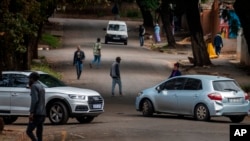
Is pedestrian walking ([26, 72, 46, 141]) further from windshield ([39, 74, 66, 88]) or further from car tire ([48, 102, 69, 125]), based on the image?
windshield ([39, 74, 66, 88])

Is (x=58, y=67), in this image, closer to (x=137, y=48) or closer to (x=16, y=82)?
(x=137, y=48)

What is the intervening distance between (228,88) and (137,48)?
36.4m

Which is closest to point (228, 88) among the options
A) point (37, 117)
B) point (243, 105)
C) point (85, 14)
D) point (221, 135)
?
point (243, 105)

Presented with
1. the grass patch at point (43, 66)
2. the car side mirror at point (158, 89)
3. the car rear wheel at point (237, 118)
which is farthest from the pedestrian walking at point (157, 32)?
the car rear wheel at point (237, 118)

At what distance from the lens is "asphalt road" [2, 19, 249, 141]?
19.0m

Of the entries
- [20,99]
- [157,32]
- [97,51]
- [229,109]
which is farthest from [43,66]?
[157,32]

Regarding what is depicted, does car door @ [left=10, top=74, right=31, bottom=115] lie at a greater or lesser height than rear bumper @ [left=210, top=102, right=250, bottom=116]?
greater

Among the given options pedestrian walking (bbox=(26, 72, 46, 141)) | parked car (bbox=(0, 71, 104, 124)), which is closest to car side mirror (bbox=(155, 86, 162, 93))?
parked car (bbox=(0, 71, 104, 124))

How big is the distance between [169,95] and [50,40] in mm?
36794

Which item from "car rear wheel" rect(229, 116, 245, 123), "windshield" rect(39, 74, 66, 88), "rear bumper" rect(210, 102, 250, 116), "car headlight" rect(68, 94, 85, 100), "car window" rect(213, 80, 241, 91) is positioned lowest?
"car rear wheel" rect(229, 116, 245, 123)

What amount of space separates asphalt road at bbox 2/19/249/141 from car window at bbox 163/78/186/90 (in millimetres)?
1126

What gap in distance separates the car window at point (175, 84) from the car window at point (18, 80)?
560 centimetres

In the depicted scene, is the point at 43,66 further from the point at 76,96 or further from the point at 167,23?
the point at 167,23

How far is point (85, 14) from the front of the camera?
90.6 metres
